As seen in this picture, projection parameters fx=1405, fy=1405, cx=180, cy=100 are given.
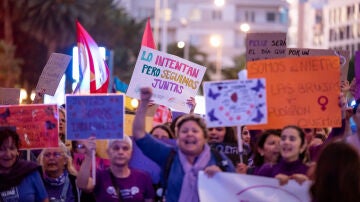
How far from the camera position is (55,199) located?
1248 cm

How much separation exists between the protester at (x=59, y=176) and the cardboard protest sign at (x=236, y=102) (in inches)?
71.3

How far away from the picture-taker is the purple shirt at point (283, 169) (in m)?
11.0

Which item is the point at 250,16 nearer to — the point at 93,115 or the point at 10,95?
the point at 10,95

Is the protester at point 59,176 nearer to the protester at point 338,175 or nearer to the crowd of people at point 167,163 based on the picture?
the crowd of people at point 167,163

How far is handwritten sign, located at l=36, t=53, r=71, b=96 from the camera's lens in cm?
1639

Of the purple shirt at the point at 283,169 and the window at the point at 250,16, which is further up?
the window at the point at 250,16

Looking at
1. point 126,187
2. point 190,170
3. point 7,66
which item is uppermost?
point 7,66

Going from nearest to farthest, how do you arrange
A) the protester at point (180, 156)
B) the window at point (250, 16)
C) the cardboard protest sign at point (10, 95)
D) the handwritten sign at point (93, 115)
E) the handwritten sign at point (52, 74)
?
the protester at point (180, 156) < the handwritten sign at point (93, 115) < the cardboard protest sign at point (10, 95) < the handwritten sign at point (52, 74) < the window at point (250, 16)

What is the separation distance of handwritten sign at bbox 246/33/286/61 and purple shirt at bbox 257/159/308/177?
4.40m

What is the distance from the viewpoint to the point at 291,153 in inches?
431

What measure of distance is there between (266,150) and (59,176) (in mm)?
1938

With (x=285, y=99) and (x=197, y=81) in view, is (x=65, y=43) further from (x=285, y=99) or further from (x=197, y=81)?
(x=285, y=99)

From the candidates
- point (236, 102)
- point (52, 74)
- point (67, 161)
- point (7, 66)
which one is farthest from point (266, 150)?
point (7, 66)

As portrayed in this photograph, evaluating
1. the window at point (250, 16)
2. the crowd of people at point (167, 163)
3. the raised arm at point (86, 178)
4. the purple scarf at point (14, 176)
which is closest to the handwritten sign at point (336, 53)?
the crowd of people at point (167, 163)
